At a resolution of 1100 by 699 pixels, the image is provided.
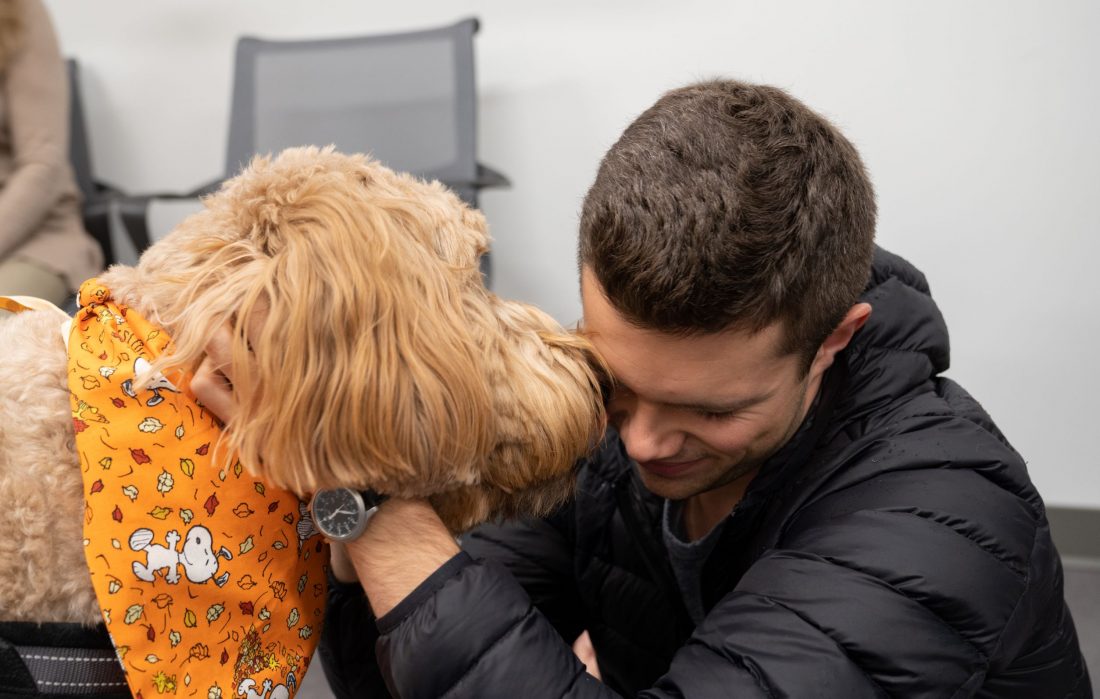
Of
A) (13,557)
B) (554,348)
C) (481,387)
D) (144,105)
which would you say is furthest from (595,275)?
(144,105)

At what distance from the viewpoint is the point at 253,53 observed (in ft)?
10.2

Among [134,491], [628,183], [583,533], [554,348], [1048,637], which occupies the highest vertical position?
[628,183]

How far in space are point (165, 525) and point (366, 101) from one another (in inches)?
85.4

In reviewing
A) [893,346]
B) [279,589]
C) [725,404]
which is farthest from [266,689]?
[893,346]

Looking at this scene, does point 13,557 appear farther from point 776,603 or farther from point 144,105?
point 144,105

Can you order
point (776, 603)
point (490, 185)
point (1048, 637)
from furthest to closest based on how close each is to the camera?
point (490, 185), point (1048, 637), point (776, 603)

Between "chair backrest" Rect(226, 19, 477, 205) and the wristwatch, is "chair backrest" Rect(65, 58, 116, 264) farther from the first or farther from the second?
the wristwatch

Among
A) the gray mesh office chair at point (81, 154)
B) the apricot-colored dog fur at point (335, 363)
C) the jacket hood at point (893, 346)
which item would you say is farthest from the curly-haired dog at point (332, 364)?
the gray mesh office chair at point (81, 154)

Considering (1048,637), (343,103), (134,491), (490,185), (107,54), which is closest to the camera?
(134,491)

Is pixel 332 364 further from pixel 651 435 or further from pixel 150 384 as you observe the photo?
pixel 651 435

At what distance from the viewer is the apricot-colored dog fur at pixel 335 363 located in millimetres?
1029

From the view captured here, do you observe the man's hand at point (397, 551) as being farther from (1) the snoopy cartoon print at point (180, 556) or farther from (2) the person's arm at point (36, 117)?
(2) the person's arm at point (36, 117)

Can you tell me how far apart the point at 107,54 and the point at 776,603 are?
3.51m

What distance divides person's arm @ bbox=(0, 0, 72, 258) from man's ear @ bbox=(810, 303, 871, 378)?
2509 mm
